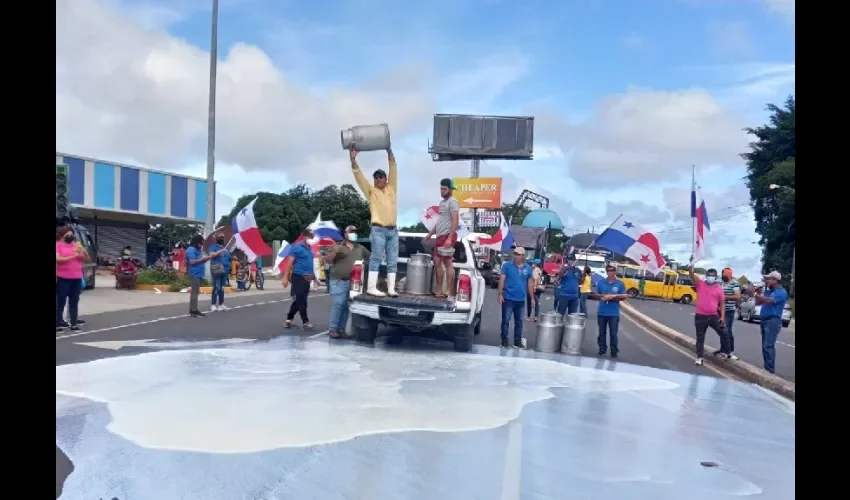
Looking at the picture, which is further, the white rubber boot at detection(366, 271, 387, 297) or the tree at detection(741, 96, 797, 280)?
the tree at detection(741, 96, 797, 280)

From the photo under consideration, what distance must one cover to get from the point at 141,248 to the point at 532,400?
40.5 meters

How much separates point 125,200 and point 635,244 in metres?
31.5

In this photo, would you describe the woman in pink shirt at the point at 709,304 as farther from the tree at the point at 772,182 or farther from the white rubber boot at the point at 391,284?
the tree at the point at 772,182

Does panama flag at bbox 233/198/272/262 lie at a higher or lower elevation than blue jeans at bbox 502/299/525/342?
higher

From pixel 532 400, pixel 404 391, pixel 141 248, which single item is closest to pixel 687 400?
pixel 532 400

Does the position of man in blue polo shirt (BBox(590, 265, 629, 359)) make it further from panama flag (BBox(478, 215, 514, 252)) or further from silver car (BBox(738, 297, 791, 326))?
silver car (BBox(738, 297, 791, 326))

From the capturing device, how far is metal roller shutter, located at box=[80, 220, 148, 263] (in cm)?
4200

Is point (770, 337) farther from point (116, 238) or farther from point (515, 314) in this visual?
point (116, 238)

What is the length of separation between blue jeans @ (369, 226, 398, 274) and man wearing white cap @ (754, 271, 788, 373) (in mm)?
5700

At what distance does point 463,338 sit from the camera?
38.8ft

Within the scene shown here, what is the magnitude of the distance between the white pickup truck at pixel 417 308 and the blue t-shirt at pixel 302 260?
2.02 metres

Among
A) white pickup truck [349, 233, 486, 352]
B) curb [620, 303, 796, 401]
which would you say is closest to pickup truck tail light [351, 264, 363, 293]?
white pickup truck [349, 233, 486, 352]
